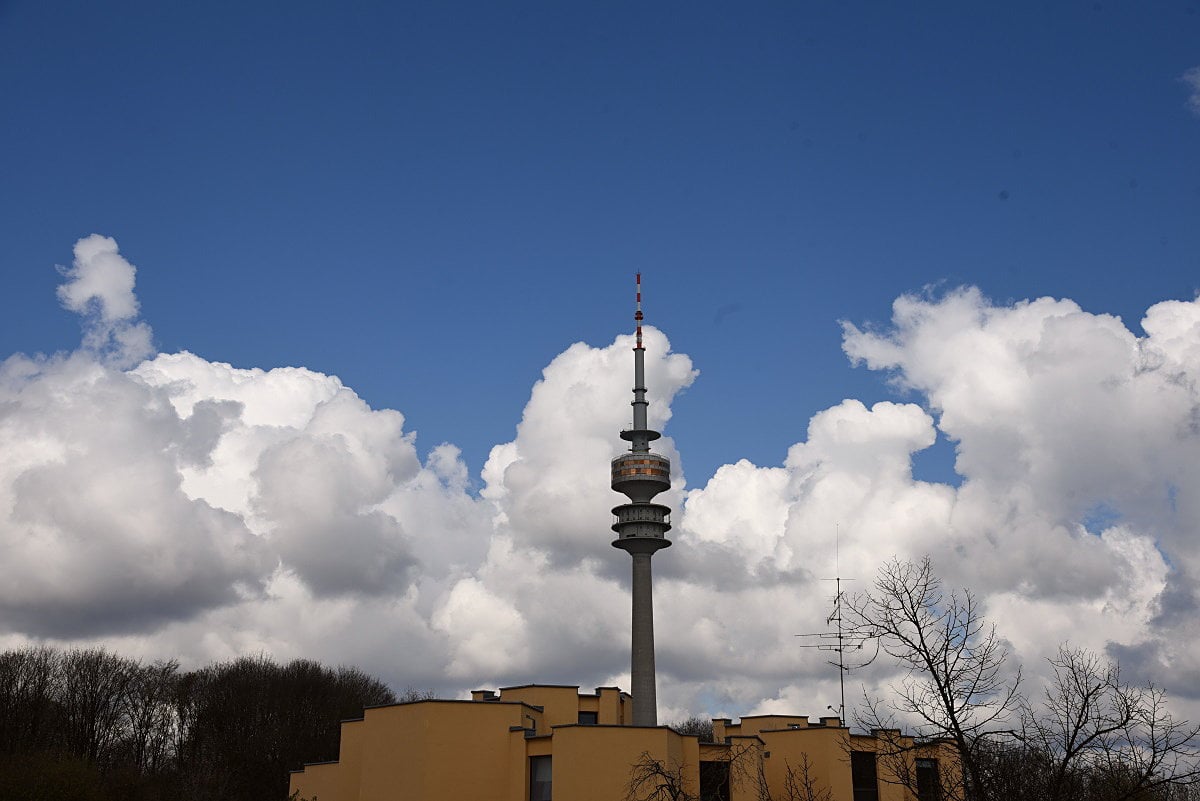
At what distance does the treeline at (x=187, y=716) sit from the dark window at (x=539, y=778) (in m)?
24.5

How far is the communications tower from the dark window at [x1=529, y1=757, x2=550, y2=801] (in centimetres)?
3796

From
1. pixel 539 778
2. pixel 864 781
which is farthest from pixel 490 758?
pixel 864 781

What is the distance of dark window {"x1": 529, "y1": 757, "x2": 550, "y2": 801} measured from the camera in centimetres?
4624

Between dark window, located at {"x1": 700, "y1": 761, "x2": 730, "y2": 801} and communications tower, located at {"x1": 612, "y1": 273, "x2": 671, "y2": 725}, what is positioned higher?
communications tower, located at {"x1": 612, "y1": 273, "x2": 671, "y2": 725}

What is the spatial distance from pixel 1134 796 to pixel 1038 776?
2090 mm

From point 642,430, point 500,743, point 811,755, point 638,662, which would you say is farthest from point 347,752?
point 642,430

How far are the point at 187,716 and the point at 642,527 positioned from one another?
35481 mm

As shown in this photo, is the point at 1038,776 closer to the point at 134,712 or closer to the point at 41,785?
the point at 41,785

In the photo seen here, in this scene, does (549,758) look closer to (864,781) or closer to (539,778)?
(539,778)

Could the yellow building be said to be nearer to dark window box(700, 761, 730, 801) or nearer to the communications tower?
dark window box(700, 761, 730, 801)

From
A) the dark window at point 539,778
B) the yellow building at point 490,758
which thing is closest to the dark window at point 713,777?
the yellow building at point 490,758

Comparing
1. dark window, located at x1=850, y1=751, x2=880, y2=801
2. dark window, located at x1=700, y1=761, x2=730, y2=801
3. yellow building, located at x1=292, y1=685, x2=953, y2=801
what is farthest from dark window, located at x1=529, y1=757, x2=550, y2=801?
dark window, located at x1=850, y1=751, x2=880, y2=801

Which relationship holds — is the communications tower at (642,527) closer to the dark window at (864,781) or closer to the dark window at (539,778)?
the dark window at (864,781)

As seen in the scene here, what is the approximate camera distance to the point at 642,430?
95062 millimetres
